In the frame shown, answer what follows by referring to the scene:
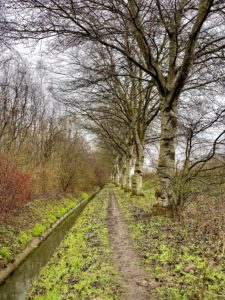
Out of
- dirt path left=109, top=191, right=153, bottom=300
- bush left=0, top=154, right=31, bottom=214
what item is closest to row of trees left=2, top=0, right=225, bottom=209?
dirt path left=109, top=191, right=153, bottom=300

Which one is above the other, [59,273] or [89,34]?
[89,34]

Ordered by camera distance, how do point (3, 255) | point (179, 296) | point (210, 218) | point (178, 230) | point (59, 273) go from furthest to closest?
point (3, 255) < point (210, 218) < point (178, 230) < point (59, 273) < point (179, 296)

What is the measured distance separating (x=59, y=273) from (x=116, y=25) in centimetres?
683

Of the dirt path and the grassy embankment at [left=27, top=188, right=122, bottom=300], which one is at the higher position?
the dirt path

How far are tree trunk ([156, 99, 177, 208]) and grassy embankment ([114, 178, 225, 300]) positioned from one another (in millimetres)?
607

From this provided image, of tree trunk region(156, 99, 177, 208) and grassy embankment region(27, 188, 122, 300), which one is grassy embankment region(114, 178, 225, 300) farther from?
grassy embankment region(27, 188, 122, 300)

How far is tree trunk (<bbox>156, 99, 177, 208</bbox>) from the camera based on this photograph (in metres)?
8.12

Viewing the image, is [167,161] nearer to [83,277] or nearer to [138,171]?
[83,277]

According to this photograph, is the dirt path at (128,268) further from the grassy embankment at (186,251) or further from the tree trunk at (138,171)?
the tree trunk at (138,171)

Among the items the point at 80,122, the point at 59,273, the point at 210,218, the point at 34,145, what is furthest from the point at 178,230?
the point at 34,145

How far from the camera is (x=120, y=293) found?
159 inches

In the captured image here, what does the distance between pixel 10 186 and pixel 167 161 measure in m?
6.62

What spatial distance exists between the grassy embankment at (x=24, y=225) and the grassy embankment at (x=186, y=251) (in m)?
3.90

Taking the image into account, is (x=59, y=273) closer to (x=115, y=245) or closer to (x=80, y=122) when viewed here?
(x=115, y=245)
